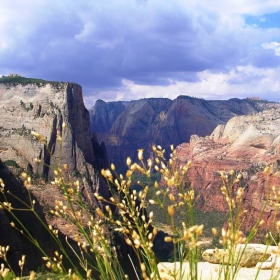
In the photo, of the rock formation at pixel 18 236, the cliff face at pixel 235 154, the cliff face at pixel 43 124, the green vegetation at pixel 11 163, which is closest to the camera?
the rock formation at pixel 18 236

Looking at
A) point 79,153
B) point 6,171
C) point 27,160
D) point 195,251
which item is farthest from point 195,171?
point 195,251

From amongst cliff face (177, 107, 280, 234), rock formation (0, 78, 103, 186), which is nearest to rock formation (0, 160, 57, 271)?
rock formation (0, 78, 103, 186)

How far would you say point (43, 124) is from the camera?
7438 centimetres

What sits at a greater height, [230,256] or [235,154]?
[230,256]

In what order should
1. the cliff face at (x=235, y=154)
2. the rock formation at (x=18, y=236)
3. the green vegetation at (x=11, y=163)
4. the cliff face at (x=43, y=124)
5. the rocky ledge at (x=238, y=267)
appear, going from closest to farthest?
1. the rocky ledge at (x=238, y=267)
2. the rock formation at (x=18, y=236)
3. the green vegetation at (x=11, y=163)
4. the cliff face at (x=43, y=124)
5. the cliff face at (x=235, y=154)

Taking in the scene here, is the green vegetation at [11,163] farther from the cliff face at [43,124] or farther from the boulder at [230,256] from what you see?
the boulder at [230,256]

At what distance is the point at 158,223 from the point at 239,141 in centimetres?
5000

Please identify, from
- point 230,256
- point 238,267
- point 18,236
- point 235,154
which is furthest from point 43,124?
point 230,256

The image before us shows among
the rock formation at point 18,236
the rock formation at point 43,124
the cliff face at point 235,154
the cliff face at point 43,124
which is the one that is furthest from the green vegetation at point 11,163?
the cliff face at point 235,154

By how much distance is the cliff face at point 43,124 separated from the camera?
71312 mm

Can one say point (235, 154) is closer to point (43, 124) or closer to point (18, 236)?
point (43, 124)

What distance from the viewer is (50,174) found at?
71.6 metres

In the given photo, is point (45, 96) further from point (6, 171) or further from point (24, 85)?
point (6, 171)

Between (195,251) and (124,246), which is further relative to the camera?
(124,246)
